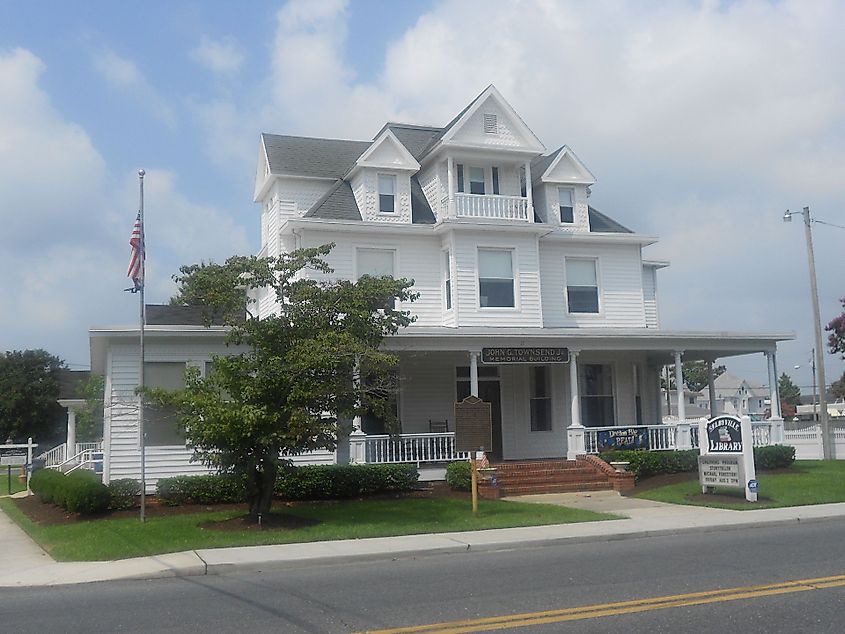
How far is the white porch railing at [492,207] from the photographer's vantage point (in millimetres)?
25422

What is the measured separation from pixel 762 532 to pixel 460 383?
37.9ft

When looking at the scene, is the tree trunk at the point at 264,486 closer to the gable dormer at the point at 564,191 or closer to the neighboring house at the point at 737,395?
the gable dormer at the point at 564,191

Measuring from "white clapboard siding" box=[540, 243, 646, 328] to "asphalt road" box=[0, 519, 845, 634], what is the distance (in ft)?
45.4

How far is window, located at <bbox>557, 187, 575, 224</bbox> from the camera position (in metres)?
27.4

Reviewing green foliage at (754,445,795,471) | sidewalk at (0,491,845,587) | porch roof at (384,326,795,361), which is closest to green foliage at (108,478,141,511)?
A: sidewalk at (0,491,845,587)

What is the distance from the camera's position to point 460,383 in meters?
25.3

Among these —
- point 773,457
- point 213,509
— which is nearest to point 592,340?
point 773,457

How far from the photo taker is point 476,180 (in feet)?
86.4

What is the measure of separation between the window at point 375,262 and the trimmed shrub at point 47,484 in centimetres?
939

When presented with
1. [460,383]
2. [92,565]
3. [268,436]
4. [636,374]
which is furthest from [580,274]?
[92,565]

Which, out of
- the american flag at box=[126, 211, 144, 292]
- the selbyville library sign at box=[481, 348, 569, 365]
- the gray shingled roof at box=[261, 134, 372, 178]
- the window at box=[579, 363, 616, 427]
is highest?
the gray shingled roof at box=[261, 134, 372, 178]

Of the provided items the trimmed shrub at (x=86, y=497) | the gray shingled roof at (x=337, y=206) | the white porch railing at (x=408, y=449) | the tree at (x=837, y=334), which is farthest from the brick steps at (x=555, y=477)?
the tree at (x=837, y=334)

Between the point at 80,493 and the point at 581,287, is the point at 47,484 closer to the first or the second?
the point at 80,493

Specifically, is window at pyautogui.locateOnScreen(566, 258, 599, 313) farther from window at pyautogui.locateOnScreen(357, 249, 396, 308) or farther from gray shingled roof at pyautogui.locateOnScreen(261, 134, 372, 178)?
gray shingled roof at pyautogui.locateOnScreen(261, 134, 372, 178)
